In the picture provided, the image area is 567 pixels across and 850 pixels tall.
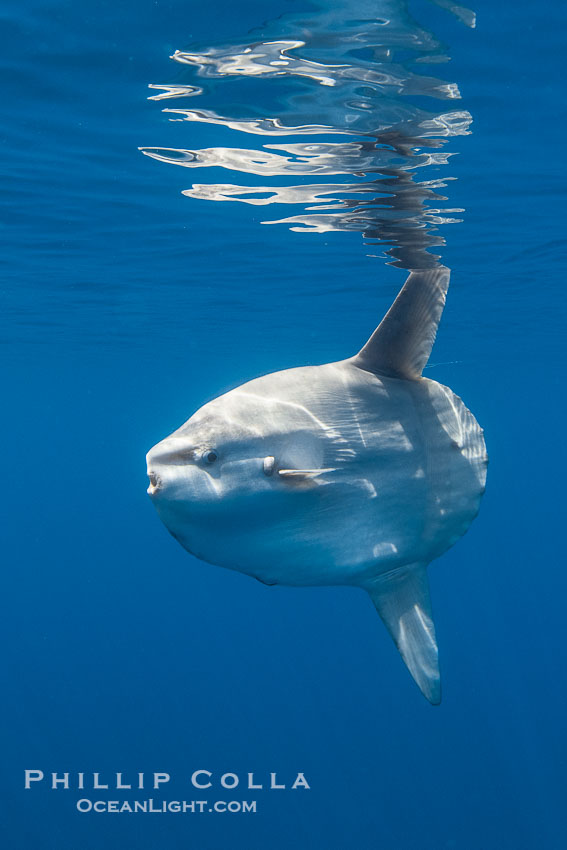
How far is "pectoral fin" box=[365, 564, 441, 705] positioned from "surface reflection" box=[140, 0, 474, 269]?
3719 millimetres

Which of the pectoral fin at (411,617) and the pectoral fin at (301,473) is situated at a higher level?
the pectoral fin at (301,473)

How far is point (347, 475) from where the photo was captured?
3.07 m

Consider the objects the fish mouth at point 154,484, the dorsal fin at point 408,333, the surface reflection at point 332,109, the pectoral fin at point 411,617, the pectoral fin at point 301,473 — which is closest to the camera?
the fish mouth at point 154,484

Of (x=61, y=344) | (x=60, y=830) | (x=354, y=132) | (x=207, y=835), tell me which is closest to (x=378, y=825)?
(x=207, y=835)

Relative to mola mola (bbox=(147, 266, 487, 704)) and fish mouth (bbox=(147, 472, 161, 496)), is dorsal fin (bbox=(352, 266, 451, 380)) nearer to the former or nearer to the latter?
mola mola (bbox=(147, 266, 487, 704))

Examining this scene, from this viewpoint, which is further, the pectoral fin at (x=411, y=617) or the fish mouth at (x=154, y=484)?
the pectoral fin at (x=411, y=617)

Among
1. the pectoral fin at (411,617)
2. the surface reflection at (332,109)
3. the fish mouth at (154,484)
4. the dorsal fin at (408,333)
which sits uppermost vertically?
the surface reflection at (332,109)

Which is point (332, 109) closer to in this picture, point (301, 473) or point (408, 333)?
point (408, 333)

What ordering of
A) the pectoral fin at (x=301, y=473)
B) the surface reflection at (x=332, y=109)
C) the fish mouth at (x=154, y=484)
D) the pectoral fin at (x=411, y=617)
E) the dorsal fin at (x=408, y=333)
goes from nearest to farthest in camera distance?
the fish mouth at (x=154, y=484)
the pectoral fin at (x=301, y=473)
the pectoral fin at (x=411, y=617)
the dorsal fin at (x=408, y=333)
the surface reflection at (x=332, y=109)

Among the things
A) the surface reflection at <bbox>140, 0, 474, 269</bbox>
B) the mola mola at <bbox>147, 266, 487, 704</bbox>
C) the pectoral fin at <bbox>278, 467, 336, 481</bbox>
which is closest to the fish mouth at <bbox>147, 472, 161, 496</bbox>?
the mola mola at <bbox>147, 266, 487, 704</bbox>

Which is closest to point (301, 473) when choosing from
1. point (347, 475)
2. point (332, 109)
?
point (347, 475)

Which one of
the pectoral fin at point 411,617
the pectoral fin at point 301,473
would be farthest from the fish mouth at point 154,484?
the pectoral fin at point 411,617

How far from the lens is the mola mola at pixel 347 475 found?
2551 mm

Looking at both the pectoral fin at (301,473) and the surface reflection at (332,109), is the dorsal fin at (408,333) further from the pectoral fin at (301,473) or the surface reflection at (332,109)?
the surface reflection at (332,109)
